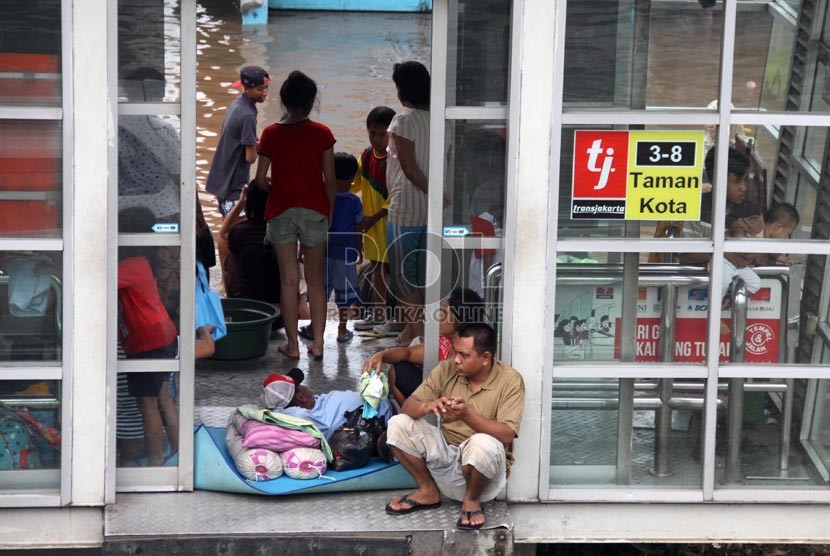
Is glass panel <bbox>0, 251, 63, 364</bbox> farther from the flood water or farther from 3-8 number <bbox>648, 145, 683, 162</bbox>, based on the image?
the flood water

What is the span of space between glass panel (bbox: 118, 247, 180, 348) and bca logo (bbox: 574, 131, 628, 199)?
1769 mm

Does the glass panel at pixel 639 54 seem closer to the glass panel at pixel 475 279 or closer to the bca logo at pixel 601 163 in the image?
the bca logo at pixel 601 163

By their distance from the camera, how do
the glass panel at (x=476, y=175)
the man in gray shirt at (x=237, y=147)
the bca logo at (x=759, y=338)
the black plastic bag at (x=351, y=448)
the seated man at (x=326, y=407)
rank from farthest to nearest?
the man in gray shirt at (x=237, y=147) → the seated man at (x=326, y=407) → the black plastic bag at (x=351, y=448) → the bca logo at (x=759, y=338) → the glass panel at (x=476, y=175)

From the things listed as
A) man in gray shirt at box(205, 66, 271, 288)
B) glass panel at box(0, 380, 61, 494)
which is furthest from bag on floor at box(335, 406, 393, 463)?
man in gray shirt at box(205, 66, 271, 288)

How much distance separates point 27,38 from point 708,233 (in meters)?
2.98

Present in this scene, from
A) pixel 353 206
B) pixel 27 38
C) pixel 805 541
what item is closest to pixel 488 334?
pixel 805 541

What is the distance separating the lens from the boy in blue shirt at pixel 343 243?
26.0 ft

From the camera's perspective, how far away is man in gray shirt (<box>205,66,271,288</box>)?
8.37 meters

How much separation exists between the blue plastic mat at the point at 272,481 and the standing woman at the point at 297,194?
205 centimetres

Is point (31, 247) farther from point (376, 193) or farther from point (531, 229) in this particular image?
point (376, 193)

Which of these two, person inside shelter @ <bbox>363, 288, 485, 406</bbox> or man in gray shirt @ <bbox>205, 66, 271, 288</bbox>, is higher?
man in gray shirt @ <bbox>205, 66, 271, 288</bbox>

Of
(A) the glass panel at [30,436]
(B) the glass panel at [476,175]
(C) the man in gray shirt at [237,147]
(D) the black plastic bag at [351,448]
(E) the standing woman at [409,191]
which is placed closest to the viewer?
(A) the glass panel at [30,436]

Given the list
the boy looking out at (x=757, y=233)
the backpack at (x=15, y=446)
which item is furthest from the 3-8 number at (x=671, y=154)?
the backpack at (x=15, y=446)

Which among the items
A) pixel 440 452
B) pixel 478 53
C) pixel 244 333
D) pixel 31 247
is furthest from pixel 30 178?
pixel 244 333
